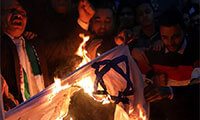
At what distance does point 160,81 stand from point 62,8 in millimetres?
1863

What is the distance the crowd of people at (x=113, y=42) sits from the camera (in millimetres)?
3523

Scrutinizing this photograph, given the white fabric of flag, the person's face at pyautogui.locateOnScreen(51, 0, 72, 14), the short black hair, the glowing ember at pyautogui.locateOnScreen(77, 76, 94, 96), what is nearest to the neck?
the short black hair

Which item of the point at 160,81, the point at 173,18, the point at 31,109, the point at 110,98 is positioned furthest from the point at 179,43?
the point at 31,109

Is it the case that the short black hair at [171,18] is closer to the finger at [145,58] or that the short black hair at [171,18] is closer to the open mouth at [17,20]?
the finger at [145,58]

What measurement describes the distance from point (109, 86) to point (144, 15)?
1.61m

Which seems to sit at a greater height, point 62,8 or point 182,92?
point 62,8

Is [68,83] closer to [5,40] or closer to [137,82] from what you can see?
[137,82]

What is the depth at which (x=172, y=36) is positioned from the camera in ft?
12.1

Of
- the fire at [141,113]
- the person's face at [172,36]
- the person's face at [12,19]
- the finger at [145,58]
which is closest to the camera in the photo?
the fire at [141,113]

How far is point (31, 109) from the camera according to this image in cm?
251

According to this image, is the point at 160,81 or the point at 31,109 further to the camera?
the point at 160,81

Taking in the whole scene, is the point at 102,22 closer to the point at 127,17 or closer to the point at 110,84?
the point at 127,17

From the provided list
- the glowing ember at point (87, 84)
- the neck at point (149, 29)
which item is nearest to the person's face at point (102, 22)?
the neck at point (149, 29)

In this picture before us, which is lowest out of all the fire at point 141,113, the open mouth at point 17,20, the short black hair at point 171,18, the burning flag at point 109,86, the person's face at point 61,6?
the fire at point 141,113
